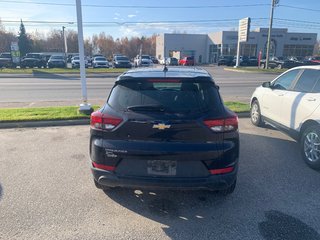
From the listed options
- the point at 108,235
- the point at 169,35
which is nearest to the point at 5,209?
the point at 108,235

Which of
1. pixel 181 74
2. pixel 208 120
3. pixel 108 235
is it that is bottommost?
pixel 108 235

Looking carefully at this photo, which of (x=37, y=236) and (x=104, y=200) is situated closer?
(x=37, y=236)

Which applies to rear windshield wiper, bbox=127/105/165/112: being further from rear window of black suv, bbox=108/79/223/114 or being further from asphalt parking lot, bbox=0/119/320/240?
asphalt parking lot, bbox=0/119/320/240

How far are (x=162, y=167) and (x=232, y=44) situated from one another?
201 feet

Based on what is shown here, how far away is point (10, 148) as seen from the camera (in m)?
5.23

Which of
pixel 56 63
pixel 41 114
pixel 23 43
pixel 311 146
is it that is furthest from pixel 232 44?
pixel 311 146

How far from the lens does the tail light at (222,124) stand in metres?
2.86

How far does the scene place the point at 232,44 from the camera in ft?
194

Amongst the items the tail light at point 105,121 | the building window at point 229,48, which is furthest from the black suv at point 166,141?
the building window at point 229,48

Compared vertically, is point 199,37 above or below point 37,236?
above

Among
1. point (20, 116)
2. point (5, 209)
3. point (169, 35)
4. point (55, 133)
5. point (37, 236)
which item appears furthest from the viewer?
point (169, 35)

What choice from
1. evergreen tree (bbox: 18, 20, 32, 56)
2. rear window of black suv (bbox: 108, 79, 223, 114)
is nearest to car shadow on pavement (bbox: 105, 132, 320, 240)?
rear window of black suv (bbox: 108, 79, 223, 114)

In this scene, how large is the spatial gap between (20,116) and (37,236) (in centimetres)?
526

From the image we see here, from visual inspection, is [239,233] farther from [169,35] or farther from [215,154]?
[169,35]
